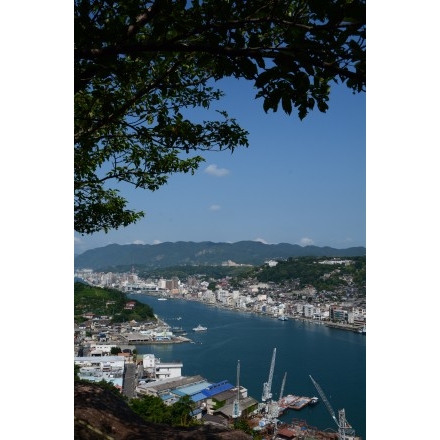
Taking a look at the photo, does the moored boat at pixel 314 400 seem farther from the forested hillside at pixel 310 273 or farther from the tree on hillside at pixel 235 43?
the tree on hillside at pixel 235 43

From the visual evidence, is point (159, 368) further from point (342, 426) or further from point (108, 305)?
point (342, 426)

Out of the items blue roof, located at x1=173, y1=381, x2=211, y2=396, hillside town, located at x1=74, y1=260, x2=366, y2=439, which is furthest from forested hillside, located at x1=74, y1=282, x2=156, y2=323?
blue roof, located at x1=173, y1=381, x2=211, y2=396

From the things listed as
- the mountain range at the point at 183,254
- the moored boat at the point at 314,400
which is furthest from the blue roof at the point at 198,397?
the mountain range at the point at 183,254

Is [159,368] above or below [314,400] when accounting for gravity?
above

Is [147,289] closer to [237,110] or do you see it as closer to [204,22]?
[237,110]

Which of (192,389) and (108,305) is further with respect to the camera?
(108,305)

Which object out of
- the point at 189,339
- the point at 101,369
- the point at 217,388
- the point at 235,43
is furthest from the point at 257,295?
the point at 235,43

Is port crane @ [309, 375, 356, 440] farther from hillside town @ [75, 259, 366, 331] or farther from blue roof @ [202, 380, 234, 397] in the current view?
blue roof @ [202, 380, 234, 397]
